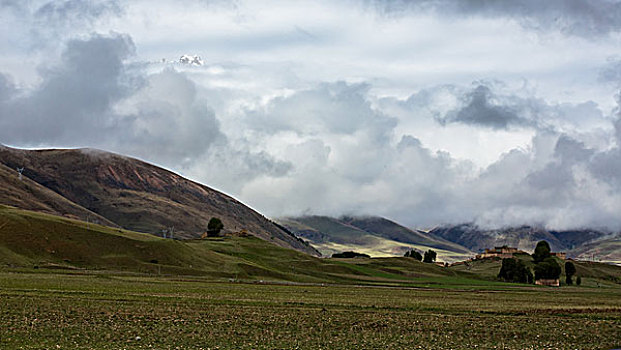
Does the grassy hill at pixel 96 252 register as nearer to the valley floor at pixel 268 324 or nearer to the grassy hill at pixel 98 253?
the grassy hill at pixel 98 253

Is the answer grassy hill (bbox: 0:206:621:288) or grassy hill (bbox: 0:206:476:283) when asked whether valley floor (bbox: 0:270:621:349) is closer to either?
grassy hill (bbox: 0:206:621:288)

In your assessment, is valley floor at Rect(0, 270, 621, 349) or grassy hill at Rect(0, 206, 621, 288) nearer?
valley floor at Rect(0, 270, 621, 349)

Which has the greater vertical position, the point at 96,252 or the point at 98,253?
the point at 96,252

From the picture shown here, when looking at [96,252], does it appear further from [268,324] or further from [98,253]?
[268,324]

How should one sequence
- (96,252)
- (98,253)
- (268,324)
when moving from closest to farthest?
1. (268,324)
2. (98,253)
3. (96,252)

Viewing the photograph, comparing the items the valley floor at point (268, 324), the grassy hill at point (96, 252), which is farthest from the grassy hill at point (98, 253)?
the valley floor at point (268, 324)

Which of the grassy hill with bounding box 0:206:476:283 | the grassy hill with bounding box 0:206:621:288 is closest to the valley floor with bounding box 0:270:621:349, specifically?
the grassy hill with bounding box 0:206:621:288

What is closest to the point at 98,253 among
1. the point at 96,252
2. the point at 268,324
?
the point at 96,252

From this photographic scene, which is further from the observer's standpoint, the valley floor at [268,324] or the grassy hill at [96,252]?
the grassy hill at [96,252]

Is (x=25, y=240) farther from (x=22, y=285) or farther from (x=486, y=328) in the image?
(x=486, y=328)

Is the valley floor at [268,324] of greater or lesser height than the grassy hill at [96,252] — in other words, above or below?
below

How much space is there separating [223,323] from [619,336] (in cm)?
3049

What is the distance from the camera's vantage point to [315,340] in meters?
47.9

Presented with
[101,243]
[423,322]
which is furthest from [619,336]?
[101,243]
